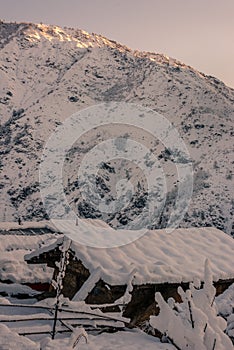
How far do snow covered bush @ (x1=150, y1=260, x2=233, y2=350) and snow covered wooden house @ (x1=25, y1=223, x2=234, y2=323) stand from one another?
5857mm

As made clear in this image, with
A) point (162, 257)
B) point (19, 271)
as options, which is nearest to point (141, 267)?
point (162, 257)

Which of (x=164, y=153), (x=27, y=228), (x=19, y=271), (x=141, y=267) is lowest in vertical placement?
(x=19, y=271)

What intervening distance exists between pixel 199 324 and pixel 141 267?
8.03 meters

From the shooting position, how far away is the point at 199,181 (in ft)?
452

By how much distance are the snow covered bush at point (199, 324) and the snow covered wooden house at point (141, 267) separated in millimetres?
5857

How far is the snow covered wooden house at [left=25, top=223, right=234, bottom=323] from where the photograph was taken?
12570mm

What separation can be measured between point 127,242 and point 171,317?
9.89m

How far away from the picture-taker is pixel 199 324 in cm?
518

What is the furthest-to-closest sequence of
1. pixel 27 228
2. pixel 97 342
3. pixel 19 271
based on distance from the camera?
pixel 27 228 → pixel 19 271 → pixel 97 342

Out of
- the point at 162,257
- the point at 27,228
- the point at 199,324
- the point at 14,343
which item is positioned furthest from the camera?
the point at 27,228

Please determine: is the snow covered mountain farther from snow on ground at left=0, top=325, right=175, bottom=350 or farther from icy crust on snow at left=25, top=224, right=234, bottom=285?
snow on ground at left=0, top=325, right=175, bottom=350

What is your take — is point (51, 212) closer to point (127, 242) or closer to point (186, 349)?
point (127, 242)

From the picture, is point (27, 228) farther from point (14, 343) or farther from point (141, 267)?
point (14, 343)

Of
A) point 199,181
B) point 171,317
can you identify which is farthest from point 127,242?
point 199,181
